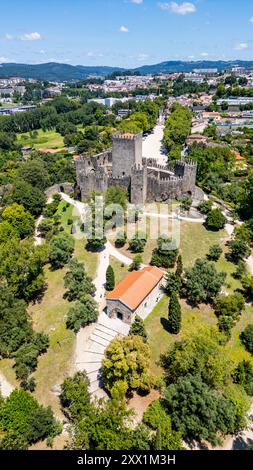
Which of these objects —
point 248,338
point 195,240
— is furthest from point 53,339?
point 195,240

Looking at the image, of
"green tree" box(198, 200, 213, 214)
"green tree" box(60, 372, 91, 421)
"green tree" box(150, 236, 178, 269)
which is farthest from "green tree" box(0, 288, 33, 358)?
"green tree" box(198, 200, 213, 214)

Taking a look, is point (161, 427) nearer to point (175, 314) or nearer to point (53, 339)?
point (175, 314)

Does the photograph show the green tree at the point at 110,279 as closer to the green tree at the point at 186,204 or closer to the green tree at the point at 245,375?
the green tree at the point at 245,375

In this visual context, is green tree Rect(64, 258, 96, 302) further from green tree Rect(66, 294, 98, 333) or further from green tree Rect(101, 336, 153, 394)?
green tree Rect(101, 336, 153, 394)

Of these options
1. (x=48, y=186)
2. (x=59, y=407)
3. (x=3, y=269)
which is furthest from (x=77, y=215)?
(x=59, y=407)

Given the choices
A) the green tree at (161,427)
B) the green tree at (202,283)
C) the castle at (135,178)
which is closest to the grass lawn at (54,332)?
the green tree at (161,427)

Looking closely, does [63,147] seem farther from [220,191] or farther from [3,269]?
[3,269]
